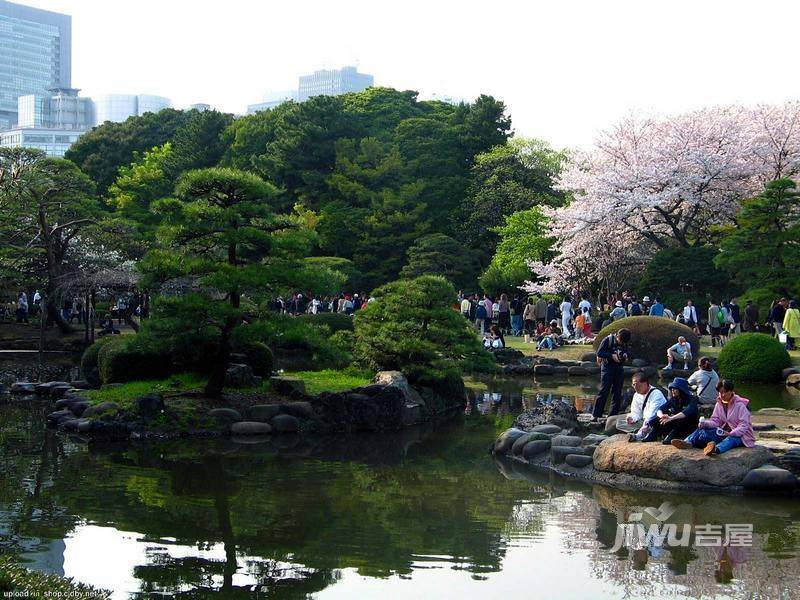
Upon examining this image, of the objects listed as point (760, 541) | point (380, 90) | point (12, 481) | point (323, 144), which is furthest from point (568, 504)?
point (380, 90)

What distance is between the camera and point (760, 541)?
8664 millimetres

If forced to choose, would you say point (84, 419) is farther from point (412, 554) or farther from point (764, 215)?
point (764, 215)

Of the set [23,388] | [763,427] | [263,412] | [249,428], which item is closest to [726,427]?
[763,427]

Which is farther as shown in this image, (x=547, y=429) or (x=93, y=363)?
(x=93, y=363)

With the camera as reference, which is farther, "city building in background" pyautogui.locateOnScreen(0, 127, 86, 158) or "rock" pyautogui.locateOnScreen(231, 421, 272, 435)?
"city building in background" pyautogui.locateOnScreen(0, 127, 86, 158)

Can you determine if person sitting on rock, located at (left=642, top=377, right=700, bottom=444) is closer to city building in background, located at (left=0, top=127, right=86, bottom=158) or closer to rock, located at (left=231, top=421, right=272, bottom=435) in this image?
rock, located at (left=231, top=421, right=272, bottom=435)

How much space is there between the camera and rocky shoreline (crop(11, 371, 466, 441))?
47.5 ft

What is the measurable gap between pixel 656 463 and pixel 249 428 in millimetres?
6322

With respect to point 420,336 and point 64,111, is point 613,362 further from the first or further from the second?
point 64,111

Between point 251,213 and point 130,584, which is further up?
point 251,213

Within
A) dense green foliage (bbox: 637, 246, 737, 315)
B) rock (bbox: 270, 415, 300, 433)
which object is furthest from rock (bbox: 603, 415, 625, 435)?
dense green foliage (bbox: 637, 246, 737, 315)

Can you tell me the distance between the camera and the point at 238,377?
52.7 ft

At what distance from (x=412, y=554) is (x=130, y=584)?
2400 millimetres

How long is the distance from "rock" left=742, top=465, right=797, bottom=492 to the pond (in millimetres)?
328
